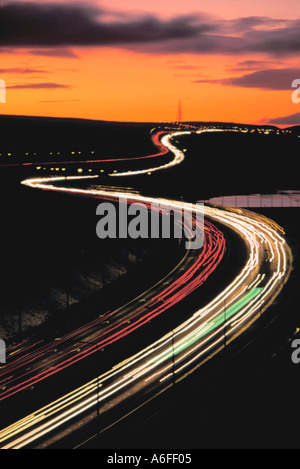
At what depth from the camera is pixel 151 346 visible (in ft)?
124

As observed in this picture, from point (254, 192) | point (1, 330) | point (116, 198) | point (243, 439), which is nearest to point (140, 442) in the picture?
point (243, 439)

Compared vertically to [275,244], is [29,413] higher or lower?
lower

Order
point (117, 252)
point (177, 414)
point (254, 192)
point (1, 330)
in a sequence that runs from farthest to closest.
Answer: point (254, 192) < point (117, 252) < point (1, 330) < point (177, 414)

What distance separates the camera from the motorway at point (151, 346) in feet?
92.9

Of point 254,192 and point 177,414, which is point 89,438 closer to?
point 177,414

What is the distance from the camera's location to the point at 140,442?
2577 centimetres

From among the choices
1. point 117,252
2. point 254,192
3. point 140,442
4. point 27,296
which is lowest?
point 140,442

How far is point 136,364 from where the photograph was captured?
114 feet

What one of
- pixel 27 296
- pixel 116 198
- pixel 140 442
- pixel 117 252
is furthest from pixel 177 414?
pixel 116 198

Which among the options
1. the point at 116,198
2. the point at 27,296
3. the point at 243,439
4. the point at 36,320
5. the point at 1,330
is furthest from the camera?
the point at 116,198

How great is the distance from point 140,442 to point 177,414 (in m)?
3.03

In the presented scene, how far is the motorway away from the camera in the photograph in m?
28.3

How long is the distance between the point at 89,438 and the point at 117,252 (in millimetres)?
42201

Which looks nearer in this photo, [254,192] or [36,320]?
[36,320]
